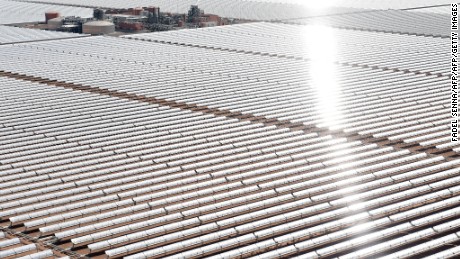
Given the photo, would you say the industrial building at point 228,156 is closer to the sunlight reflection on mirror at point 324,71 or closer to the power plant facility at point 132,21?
the sunlight reflection on mirror at point 324,71

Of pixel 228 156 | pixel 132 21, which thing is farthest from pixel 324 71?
pixel 132 21

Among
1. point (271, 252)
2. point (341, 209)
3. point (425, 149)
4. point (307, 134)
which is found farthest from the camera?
point (307, 134)

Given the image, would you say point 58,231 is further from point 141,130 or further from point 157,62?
point 157,62

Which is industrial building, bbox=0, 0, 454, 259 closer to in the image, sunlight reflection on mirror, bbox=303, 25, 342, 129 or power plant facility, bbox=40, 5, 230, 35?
sunlight reflection on mirror, bbox=303, 25, 342, 129

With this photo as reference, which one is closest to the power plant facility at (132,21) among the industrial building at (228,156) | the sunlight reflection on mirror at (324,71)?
the sunlight reflection on mirror at (324,71)

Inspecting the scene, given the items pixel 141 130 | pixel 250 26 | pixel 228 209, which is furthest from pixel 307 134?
pixel 250 26

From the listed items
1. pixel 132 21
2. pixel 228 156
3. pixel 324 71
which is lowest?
pixel 228 156

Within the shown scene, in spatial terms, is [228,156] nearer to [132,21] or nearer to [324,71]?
[324,71]

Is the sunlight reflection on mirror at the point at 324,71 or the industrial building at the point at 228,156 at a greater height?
the sunlight reflection on mirror at the point at 324,71
